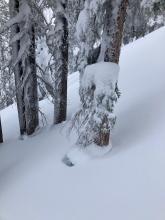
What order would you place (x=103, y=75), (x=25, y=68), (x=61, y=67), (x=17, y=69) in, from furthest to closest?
(x=17, y=69) < (x=61, y=67) < (x=25, y=68) < (x=103, y=75)

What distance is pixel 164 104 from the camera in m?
10.9

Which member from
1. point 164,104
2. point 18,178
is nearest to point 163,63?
point 164,104

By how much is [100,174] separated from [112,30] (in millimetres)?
3460

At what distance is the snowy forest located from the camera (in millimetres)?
8398

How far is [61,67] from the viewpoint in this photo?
12.7m

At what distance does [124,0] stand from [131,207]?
4.57 meters

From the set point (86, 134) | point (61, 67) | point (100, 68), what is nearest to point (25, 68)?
point (61, 67)

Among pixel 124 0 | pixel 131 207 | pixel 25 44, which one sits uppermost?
pixel 124 0

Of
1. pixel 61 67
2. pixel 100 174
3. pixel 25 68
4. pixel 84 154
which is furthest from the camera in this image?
pixel 61 67

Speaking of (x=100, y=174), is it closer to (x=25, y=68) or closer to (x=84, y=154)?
(x=84, y=154)

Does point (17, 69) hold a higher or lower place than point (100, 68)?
lower

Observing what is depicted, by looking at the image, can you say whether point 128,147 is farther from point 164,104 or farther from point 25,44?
point 25,44

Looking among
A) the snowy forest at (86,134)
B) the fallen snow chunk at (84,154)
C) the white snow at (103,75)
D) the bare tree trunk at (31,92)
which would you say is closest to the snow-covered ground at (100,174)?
the snowy forest at (86,134)

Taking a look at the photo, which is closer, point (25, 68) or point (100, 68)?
point (100, 68)
